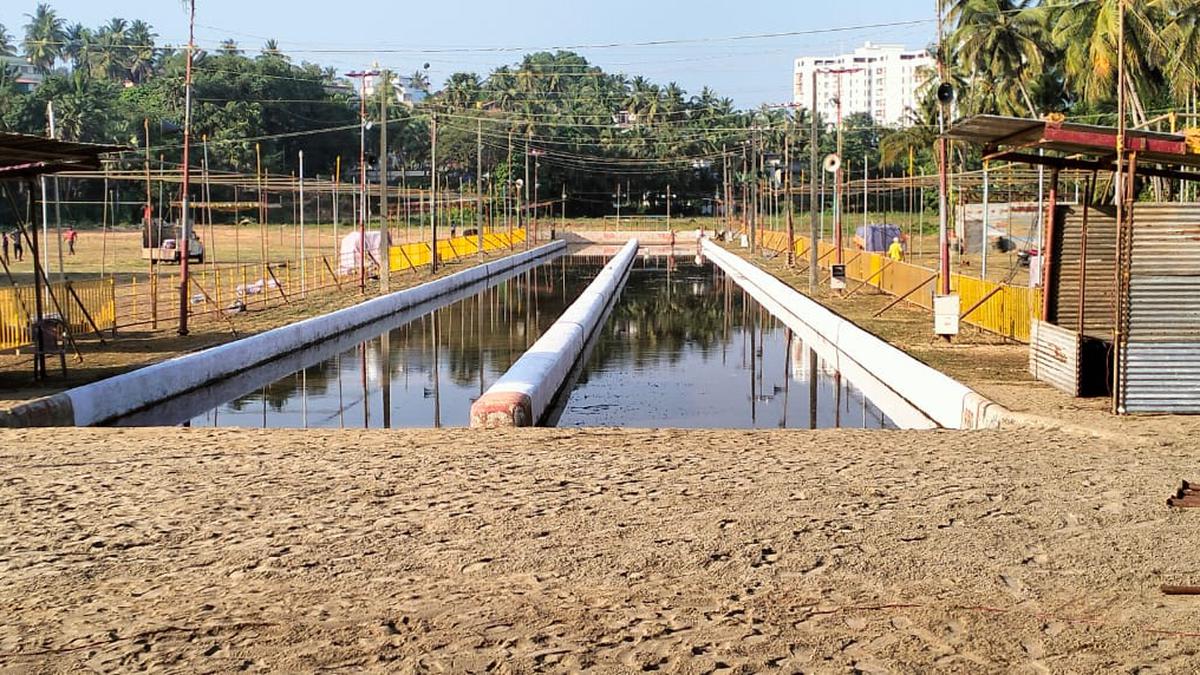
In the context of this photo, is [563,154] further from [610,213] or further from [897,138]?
[897,138]

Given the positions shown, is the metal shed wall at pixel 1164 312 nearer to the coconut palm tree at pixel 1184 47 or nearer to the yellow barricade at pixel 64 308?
the yellow barricade at pixel 64 308

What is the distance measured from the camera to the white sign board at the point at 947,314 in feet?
71.2

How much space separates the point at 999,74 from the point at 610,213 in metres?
53.6

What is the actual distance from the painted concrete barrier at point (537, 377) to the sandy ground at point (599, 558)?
1.92 meters

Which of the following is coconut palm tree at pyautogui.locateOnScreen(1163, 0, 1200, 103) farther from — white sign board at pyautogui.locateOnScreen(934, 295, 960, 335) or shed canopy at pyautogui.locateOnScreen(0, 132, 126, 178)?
shed canopy at pyautogui.locateOnScreen(0, 132, 126, 178)

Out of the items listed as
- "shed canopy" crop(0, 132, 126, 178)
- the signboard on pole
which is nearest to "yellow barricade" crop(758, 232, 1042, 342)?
the signboard on pole

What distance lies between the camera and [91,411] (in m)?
15.7

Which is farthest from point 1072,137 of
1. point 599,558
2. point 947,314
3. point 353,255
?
point 353,255

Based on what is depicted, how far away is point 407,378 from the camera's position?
2102cm

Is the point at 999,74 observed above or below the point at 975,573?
above

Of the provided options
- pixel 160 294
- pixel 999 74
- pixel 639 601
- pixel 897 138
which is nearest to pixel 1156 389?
pixel 639 601

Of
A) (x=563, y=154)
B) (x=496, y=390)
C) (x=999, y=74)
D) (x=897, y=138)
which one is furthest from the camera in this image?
(x=563, y=154)

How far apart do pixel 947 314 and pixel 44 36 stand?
172 metres

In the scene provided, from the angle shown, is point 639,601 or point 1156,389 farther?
point 1156,389
